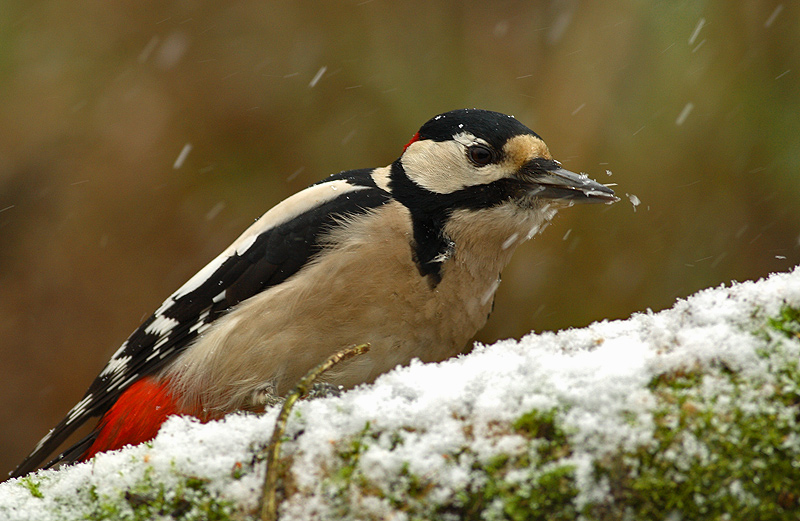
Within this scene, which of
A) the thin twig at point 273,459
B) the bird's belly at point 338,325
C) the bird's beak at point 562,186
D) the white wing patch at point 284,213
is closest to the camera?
the thin twig at point 273,459

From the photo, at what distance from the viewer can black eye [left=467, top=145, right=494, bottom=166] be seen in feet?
8.34

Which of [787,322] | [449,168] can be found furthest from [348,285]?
[787,322]

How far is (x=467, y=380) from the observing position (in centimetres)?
136

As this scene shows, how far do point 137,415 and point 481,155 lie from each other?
1587 millimetres

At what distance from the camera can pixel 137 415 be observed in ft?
8.27

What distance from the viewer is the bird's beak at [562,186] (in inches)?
94.0

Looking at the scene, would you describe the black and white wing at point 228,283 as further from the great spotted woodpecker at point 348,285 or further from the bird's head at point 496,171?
the bird's head at point 496,171

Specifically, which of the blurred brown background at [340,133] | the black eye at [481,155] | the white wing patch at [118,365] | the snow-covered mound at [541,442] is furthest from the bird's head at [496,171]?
the blurred brown background at [340,133]

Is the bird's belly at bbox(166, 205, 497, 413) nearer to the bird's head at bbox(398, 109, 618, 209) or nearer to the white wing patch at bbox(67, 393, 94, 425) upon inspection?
the bird's head at bbox(398, 109, 618, 209)

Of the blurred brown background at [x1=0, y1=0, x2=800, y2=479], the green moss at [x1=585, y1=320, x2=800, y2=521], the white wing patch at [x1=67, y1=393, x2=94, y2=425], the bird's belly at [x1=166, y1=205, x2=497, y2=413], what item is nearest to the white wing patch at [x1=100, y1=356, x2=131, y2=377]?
the white wing patch at [x1=67, y1=393, x2=94, y2=425]

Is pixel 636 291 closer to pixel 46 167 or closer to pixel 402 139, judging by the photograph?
pixel 402 139

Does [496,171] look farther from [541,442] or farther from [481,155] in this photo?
[541,442]

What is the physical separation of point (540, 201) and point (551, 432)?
142cm

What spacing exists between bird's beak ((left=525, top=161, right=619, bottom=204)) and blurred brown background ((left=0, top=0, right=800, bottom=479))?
212cm
